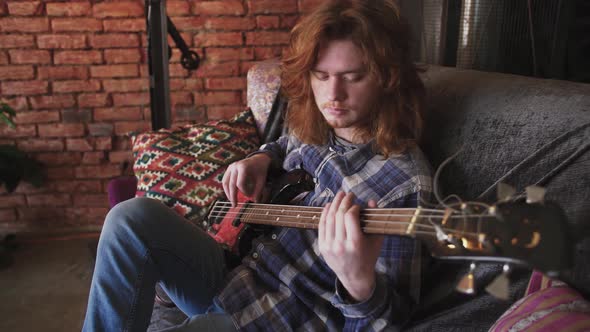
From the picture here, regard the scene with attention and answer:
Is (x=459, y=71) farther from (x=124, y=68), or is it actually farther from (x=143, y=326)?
(x=124, y=68)

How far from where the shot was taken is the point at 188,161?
146 centimetres

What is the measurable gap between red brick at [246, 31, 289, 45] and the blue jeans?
1491 millimetres

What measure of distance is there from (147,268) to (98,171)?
5.49ft

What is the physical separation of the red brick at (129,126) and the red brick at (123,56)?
30cm

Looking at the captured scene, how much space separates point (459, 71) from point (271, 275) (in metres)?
0.64

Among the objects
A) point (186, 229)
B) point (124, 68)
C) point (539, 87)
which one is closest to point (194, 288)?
point (186, 229)

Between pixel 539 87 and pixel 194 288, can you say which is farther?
pixel 194 288

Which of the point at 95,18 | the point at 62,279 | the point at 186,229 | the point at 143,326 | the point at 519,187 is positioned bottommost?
the point at 62,279

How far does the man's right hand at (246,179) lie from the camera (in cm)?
113

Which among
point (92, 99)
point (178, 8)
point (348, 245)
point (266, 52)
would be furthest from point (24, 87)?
point (348, 245)

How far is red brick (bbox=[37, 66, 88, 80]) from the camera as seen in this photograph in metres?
2.29

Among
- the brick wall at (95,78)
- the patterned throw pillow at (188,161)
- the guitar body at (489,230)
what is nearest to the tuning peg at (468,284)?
the guitar body at (489,230)

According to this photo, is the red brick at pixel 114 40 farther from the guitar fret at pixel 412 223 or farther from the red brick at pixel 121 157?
the guitar fret at pixel 412 223

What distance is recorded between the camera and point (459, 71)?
1.14m
